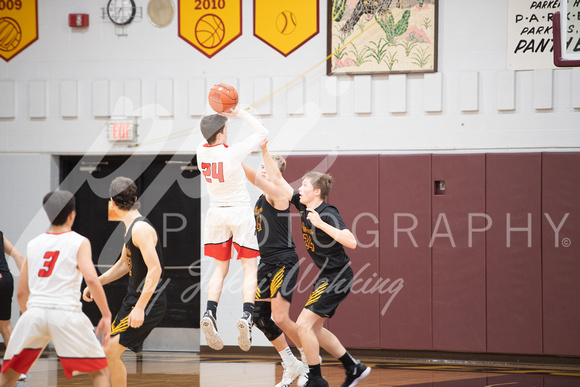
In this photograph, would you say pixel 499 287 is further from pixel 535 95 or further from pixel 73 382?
pixel 73 382

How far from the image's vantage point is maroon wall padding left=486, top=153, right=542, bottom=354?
313 inches

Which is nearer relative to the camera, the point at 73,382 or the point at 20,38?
the point at 73,382

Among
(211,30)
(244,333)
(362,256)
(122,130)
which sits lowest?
(244,333)

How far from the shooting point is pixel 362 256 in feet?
27.6

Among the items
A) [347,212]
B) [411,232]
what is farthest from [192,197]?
[411,232]

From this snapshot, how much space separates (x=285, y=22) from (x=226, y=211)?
3841mm

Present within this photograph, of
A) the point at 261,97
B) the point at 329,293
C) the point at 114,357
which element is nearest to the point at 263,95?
the point at 261,97

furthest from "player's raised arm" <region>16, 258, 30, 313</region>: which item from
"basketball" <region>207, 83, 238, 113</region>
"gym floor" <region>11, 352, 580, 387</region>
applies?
"gym floor" <region>11, 352, 580, 387</region>

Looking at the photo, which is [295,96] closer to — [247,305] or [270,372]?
[270,372]

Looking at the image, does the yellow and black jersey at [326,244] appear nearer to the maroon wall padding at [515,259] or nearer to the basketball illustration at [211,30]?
the maroon wall padding at [515,259]

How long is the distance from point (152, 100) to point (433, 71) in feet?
11.5

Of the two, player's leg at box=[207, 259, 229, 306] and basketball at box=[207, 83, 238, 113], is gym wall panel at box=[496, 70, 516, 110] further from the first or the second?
player's leg at box=[207, 259, 229, 306]

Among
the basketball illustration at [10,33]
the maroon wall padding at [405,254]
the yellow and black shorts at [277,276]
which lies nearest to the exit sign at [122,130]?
the basketball illustration at [10,33]

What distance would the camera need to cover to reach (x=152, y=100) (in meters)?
8.86
